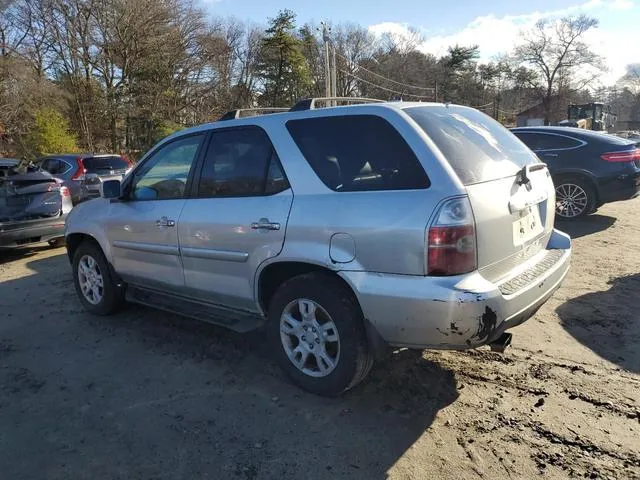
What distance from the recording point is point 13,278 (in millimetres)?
6812

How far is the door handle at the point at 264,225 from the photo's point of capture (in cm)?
328

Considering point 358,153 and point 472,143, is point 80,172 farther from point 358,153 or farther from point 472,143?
point 472,143

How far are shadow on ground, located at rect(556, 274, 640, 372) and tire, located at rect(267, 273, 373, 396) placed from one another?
2053mm

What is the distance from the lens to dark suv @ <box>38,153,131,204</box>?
11.3 m

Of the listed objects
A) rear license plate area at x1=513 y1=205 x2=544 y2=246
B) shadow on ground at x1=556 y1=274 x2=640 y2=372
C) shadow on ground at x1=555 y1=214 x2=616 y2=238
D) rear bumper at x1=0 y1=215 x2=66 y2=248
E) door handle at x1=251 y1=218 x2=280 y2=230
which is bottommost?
shadow on ground at x1=556 y1=274 x2=640 y2=372

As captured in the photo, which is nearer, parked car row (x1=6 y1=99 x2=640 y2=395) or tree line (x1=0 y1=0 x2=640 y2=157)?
parked car row (x1=6 y1=99 x2=640 y2=395)

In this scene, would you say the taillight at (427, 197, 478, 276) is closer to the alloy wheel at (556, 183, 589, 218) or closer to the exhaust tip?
the exhaust tip

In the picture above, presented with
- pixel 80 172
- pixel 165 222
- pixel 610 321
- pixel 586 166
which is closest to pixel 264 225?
pixel 165 222

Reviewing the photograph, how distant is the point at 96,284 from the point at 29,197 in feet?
12.7

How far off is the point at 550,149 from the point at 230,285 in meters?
7.03

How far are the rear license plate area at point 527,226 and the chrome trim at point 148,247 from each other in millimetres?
2535

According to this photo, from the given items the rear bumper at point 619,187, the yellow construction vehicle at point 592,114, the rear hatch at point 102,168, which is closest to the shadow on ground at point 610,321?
the rear bumper at point 619,187

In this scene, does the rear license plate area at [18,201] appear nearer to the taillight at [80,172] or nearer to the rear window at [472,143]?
the taillight at [80,172]

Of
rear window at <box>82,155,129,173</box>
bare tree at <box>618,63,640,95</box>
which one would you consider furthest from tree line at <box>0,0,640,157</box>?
bare tree at <box>618,63,640,95</box>
